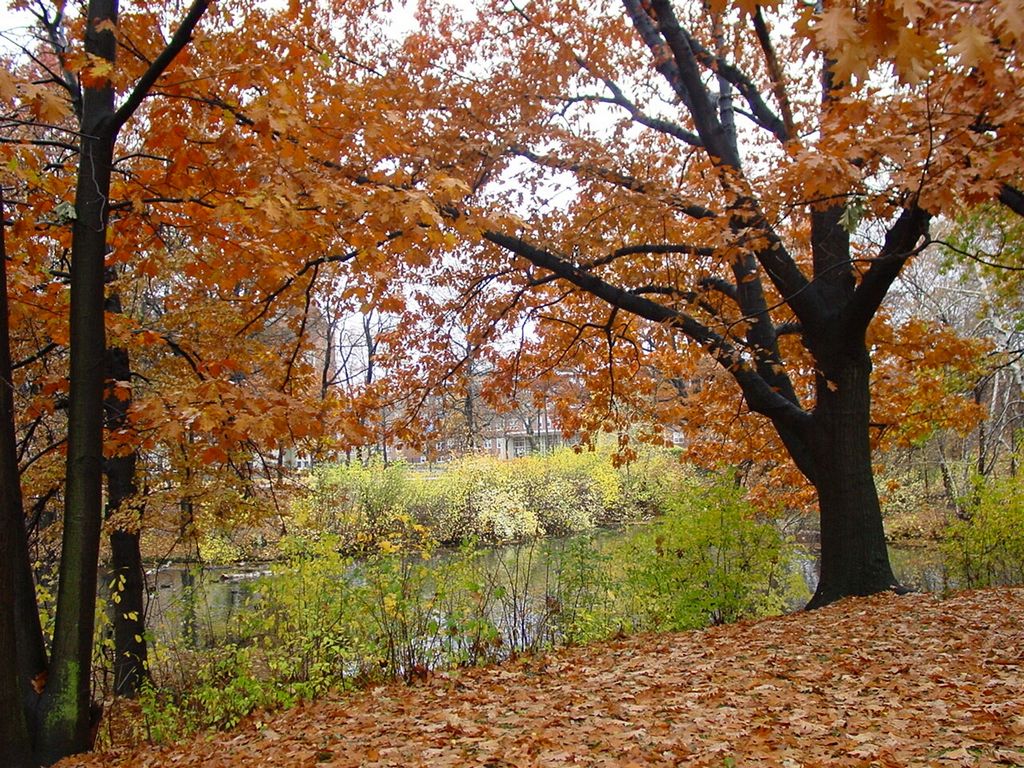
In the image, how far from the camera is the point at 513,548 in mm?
18406

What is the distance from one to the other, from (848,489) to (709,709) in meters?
4.13

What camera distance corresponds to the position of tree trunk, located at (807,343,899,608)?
7.14 metres

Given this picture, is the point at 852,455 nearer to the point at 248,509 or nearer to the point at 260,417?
the point at 260,417

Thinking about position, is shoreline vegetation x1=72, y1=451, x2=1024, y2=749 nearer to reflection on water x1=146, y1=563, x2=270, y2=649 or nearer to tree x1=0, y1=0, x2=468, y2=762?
reflection on water x1=146, y1=563, x2=270, y2=649

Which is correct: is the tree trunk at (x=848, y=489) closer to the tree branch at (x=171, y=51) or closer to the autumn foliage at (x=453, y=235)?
the autumn foliage at (x=453, y=235)

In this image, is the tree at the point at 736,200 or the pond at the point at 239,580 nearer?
the tree at the point at 736,200

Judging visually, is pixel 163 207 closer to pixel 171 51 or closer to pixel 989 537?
pixel 171 51

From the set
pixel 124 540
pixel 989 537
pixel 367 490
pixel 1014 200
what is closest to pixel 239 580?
pixel 367 490

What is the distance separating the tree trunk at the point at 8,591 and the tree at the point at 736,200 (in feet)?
8.96

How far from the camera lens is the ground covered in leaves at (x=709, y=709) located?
313cm

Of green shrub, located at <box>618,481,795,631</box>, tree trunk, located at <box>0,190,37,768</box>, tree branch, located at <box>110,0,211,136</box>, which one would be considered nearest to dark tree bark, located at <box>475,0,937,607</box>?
green shrub, located at <box>618,481,795,631</box>

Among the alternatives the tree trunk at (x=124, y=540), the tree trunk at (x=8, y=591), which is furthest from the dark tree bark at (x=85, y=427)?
the tree trunk at (x=124, y=540)

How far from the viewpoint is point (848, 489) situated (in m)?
7.18

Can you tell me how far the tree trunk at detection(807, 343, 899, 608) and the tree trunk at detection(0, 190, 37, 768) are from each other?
22.0 feet
